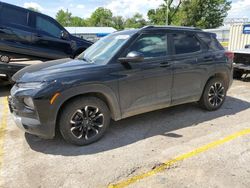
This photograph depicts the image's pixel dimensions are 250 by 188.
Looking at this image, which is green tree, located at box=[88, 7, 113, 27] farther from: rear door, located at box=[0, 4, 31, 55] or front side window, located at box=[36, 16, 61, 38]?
rear door, located at box=[0, 4, 31, 55]

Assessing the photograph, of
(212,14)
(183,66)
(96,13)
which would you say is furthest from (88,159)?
(96,13)

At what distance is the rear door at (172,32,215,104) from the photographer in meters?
4.43

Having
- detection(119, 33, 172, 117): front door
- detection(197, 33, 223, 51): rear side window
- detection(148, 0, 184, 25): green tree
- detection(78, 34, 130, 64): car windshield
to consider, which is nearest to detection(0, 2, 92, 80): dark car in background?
detection(78, 34, 130, 64): car windshield

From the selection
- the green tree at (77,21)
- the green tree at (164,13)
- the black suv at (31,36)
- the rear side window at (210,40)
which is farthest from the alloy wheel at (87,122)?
the green tree at (77,21)

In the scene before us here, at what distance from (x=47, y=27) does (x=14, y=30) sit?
1.01 m

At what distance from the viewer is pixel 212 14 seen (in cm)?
5244

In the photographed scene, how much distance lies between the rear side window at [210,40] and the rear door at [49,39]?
458 cm

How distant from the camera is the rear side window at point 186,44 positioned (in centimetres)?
446

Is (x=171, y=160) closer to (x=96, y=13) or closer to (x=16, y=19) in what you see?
(x=16, y=19)

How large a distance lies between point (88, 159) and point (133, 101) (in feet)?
→ 4.02

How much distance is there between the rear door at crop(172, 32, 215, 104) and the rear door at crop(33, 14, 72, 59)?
4452 mm

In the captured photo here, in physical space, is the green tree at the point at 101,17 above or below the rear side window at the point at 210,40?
above

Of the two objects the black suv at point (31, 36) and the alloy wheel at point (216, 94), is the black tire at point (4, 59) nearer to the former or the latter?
the black suv at point (31, 36)

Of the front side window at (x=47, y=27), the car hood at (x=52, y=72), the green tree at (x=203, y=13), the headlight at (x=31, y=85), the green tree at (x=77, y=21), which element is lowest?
the headlight at (x=31, y=85)
